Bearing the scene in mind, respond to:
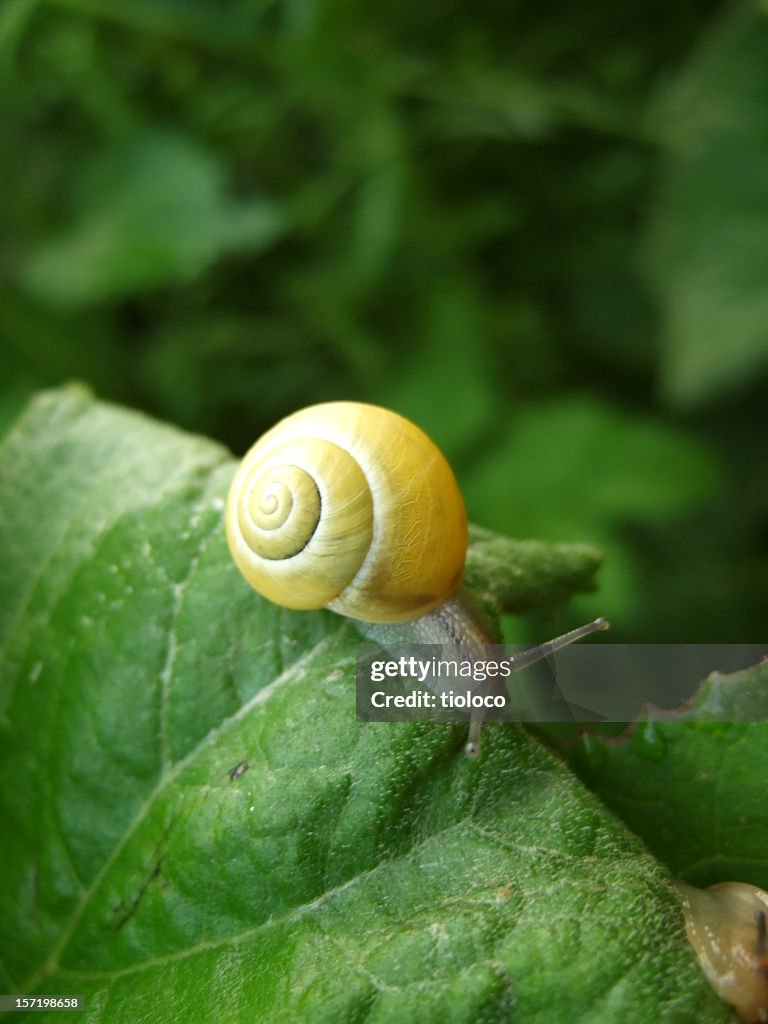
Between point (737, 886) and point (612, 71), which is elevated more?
point (612, 71)

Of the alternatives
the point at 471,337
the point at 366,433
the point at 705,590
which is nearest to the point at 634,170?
the point at 471,337

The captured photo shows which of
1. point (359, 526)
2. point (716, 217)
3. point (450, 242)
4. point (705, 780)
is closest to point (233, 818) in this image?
point (359, 526)

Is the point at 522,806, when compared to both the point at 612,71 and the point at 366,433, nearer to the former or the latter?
the point at 366,433

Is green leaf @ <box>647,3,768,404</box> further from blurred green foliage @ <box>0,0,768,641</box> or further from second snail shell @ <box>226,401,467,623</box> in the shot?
second snail shell @ <box>226,401,467,623</box>

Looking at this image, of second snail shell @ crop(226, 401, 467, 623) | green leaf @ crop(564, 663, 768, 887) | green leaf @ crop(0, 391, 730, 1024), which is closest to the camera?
green leaf @ crop(0, 391, 730, 1024)

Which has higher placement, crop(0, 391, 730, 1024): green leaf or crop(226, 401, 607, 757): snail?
crop(226, 401, 607, 757): snail

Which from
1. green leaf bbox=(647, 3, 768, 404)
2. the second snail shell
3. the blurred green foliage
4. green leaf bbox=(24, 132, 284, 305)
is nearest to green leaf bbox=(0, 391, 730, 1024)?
the second snail shell

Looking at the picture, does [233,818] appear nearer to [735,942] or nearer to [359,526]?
[359,526]
